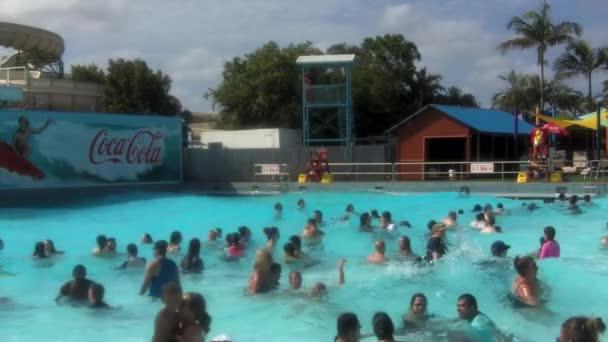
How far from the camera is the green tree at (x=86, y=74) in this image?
56.3 metres

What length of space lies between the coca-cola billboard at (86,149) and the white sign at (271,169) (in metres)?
4.52

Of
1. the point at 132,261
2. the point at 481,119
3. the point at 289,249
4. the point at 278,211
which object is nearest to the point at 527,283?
the point at 289,249

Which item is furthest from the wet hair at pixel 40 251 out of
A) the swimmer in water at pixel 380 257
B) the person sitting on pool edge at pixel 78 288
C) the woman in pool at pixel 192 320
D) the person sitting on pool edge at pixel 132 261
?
the woman in pool at pixel 192 320

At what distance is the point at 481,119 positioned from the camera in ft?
113

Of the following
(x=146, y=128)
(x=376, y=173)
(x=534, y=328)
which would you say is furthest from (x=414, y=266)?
(x=146, y=128)

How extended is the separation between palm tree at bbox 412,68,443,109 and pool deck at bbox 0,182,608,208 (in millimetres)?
24849

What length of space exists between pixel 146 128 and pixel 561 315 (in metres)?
25.6

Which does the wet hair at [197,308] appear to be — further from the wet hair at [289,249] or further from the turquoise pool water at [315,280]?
the wet hair at [289,249]

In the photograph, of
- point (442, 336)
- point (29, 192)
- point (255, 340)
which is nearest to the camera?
point (442, 336)

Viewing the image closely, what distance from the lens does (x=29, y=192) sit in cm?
2806

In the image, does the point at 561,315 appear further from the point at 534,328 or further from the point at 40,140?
the point at 40,140

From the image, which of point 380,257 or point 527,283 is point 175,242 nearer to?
point 380,257

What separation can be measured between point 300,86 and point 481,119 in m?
14.9

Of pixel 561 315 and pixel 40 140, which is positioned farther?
pixel 40 140
